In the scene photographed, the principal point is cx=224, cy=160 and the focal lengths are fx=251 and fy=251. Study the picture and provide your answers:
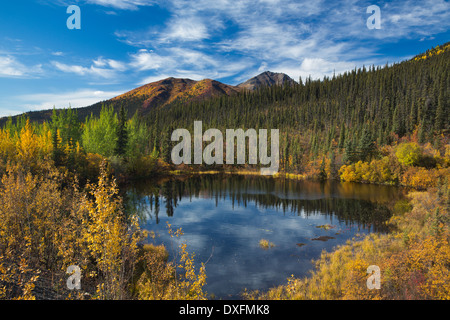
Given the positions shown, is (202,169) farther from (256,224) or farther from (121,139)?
Result: (256,224)

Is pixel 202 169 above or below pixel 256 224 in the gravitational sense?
above

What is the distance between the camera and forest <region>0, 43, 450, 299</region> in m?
13.0

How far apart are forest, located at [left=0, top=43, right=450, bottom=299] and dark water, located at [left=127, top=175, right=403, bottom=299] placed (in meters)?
2.22

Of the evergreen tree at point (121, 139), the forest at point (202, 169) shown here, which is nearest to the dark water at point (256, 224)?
the forest at point (202, 169)

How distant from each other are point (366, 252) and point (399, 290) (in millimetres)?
9371

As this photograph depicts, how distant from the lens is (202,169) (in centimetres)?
11812

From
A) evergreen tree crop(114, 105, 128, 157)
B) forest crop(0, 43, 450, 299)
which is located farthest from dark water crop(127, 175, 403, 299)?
evergreen tree crop(114, 105, 128, 157)

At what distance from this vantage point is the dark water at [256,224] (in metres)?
22.4

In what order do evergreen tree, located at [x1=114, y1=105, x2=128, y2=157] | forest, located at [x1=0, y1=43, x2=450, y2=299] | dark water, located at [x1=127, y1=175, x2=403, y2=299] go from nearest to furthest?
forest, located at [x1=0, y1=43, x2=450, y2=299], dark water, located at [x1=127, y1=175, x2=403, y2=299], evergreen tree, located at [x1=114, y1=105, x2=128, y2=157]

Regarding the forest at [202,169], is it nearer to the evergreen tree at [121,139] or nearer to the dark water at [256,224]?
the evergreen tree at [121,139]

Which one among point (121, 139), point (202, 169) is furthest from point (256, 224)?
point (202, 169)

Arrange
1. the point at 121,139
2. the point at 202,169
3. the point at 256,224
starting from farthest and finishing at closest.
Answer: the point at 202,169
the point at 121,139
the point at 256,224

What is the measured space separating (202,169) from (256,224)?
82.2m

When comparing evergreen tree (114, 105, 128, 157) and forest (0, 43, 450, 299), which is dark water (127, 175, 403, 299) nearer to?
forest (0, 43, 450, 299)
